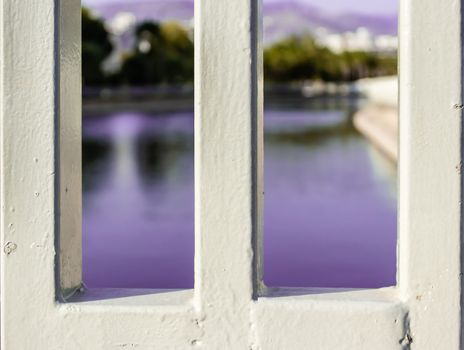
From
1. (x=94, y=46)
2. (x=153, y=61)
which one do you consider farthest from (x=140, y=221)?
(x=153, y=61)

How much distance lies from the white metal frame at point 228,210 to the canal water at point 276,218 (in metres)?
2.94

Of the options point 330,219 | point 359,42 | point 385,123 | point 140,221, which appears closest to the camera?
point 140,221

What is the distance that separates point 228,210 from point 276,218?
18.4 ft

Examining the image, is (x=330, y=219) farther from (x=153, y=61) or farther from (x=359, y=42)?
(x=359, y=42)

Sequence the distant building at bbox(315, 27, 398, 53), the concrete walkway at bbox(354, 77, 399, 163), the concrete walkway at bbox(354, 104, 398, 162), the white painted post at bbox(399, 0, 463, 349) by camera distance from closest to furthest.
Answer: the white painted post at bbox(399, 0, 463, 349) → the concrete walkway at bbox(354, 104, 398, 162) → the concrete walkway at bbox(354, 77, 399, 163) → the distant building at bbox(315, 27, 398, 53)

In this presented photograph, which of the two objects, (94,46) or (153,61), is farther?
(153,61)

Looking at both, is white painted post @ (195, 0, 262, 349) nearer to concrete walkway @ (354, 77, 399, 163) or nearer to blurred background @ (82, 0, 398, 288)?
blurred background @ (82, 0, 398, 288)

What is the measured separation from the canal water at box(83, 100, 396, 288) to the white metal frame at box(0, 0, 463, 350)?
9.64ft

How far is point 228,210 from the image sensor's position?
1.44 meters

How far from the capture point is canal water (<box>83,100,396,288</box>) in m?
4.85

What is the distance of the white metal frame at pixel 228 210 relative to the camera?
1423mm

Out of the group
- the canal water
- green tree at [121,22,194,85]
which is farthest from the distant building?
the canal water

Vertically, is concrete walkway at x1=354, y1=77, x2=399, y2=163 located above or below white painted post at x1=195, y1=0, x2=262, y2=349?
above

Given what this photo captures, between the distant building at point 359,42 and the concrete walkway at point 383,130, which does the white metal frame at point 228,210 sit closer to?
the concrete walkway at point 383,130
